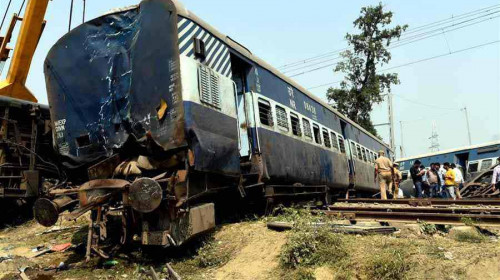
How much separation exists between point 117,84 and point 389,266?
14.9ft

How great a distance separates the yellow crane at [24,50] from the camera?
1222 centimetres

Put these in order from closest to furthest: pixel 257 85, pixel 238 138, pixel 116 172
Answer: pixel 116 172 → pixel 238 138 → pixel 257 85

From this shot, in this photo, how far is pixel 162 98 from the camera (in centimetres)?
559

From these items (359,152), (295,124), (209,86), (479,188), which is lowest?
(479,188)

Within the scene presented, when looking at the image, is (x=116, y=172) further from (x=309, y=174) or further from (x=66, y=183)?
(x=309, y=174)

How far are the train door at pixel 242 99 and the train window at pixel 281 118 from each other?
1.13 meters

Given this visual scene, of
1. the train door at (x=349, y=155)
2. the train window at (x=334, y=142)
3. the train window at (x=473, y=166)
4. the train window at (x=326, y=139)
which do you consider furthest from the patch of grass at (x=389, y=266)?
the train window at (x=473, y=166)

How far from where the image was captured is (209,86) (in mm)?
5910

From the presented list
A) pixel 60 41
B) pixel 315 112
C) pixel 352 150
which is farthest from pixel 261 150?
pixel 352 150

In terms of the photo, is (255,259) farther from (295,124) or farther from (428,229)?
(295,124)

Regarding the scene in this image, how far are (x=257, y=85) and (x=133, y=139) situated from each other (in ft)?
9.09

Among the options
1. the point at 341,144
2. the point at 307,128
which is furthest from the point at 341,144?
the point at 307,128

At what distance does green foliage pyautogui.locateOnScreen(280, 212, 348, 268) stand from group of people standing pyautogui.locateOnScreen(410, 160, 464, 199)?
1035cm

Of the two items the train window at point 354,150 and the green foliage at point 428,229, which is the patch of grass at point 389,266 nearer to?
the green foliage at point 428,229
